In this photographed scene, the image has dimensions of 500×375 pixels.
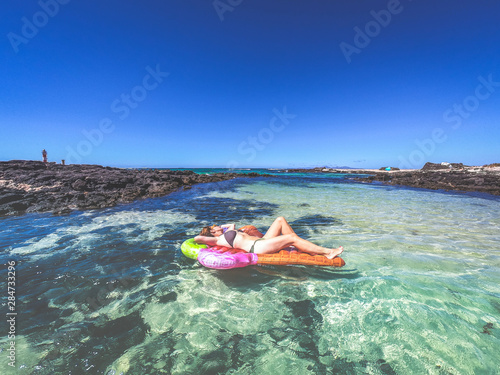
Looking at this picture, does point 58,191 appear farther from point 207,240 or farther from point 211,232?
point 207,240

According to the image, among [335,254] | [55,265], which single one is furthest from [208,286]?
[55,265]

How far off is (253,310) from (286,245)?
6.37 feet

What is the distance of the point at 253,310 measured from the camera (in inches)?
148

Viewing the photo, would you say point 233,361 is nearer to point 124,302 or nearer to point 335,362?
point 335,362

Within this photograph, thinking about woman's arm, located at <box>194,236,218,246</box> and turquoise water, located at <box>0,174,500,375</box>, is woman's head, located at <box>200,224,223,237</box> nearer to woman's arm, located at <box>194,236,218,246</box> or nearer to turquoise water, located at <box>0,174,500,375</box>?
woman's arm, located at <box>194,236,218,246</box>

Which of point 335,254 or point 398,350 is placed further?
point 335,254

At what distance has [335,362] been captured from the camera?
9.19 ft

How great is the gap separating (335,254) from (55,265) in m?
7.21

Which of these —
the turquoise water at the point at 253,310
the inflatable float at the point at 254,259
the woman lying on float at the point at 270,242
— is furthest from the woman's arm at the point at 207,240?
the turquoise water at the point at 253,310

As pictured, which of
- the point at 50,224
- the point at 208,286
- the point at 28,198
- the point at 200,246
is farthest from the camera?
the point at 28,198

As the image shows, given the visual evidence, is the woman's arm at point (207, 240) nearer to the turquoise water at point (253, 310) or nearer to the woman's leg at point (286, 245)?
the turquoise water at point (253, 310)

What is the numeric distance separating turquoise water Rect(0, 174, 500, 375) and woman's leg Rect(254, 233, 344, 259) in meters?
0.44

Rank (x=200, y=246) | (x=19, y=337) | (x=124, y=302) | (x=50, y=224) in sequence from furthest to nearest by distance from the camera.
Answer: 1. (x=50, y=224)
2. (x=200, y=246)
3. (x=124, y=302)
4. (x=19, y=337)

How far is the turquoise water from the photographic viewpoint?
9.16 feet
